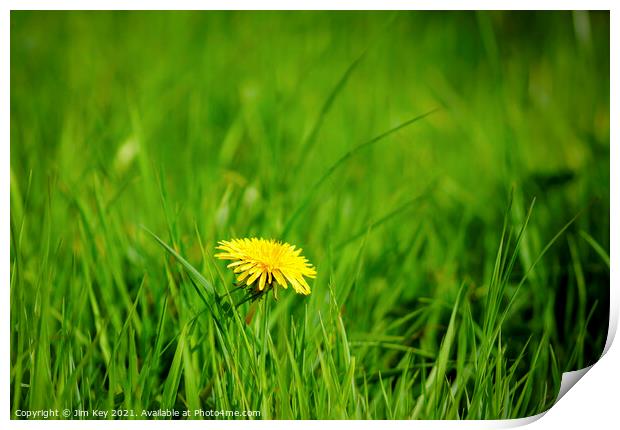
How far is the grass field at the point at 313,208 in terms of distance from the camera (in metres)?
0.60

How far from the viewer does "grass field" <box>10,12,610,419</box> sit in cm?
60

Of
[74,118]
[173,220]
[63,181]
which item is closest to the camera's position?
[173,220]

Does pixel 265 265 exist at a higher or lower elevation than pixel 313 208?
lower

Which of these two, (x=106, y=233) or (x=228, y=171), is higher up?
(x=228, y=171)

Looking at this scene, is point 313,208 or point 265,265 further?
point 313,208

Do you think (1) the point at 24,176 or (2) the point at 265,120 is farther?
(2) the point at 265,120

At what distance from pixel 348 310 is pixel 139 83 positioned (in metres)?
0.43

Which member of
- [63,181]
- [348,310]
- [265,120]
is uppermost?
[265,120]

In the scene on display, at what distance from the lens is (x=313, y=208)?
30.2 inches

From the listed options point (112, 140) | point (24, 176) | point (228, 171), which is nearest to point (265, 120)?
point (228, 171)

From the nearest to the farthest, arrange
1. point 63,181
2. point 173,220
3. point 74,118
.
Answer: point 173,220 → point 63,181 → point 74,118

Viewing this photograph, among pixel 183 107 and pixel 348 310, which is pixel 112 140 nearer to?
pixel 183 107

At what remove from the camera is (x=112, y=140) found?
2.68 feet

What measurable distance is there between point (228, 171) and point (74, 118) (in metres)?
0.22
